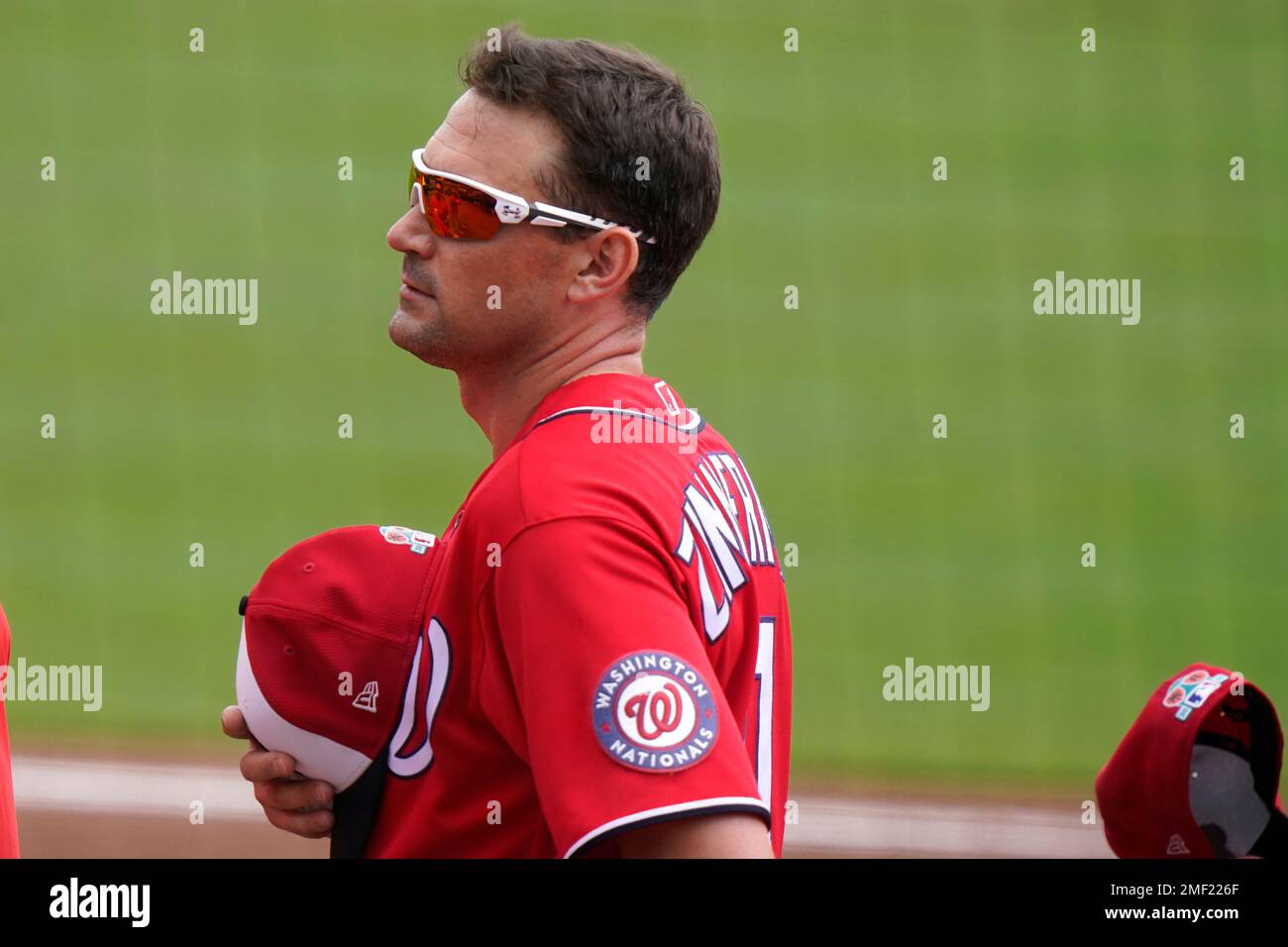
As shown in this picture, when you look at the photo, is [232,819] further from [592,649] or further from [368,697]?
[592,649]

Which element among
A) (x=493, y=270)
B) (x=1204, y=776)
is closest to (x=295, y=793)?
(x=493, y=270)

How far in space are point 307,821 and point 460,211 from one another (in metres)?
0.66

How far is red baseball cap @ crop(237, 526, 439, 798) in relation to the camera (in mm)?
1489

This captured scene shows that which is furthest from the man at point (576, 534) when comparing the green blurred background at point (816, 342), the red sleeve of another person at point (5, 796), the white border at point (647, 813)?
the green blurred background at point (816, 342)

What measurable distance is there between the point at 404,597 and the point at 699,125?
2.08ft

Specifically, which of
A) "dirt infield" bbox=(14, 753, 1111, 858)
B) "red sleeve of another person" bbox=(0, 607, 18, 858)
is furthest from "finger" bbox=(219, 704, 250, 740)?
"dirt infield" bbox=(14, 753, 1111, 858)

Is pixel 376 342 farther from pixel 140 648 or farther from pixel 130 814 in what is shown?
pixel 130 814

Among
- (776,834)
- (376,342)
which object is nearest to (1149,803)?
(776,834)

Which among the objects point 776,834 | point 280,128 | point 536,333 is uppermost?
point 280,128

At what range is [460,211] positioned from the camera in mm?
1703

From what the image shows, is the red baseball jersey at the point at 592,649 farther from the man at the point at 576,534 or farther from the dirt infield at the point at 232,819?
the dirt infield at the point at 232,819

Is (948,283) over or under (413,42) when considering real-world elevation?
under

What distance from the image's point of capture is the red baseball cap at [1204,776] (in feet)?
7.27

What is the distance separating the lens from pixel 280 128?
7711 millimetres
